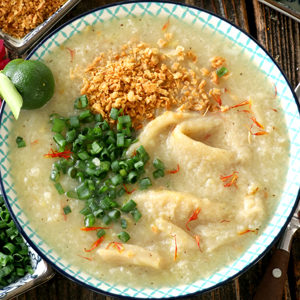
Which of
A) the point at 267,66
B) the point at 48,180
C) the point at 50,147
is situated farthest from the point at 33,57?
the point at 267,66

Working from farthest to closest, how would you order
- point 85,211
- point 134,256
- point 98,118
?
point 98,118, point 85,211, point 134,256

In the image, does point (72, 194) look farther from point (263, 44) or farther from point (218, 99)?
point (263, 44)

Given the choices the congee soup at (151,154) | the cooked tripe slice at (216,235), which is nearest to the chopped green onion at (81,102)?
the congee soup at (151,154)

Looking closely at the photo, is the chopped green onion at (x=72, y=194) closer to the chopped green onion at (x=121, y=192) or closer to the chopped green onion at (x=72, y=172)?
the chopped green onion at (x=72, y=172)

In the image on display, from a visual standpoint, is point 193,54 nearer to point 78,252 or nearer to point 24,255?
point 78,252

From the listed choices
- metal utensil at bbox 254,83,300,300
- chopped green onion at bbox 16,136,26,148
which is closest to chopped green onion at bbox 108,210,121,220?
chopped green onion at bbox 16,136,26,148

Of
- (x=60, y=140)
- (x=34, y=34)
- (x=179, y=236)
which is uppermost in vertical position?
(x=34, y=34)

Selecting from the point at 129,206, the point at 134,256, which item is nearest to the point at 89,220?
the point at 129,206

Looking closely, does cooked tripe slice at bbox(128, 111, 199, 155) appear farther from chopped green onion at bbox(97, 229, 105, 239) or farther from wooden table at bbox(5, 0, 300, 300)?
wooden table at bbox(5, 0, 300, 300)

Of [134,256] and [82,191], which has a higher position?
[82,191]
